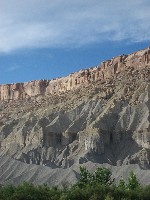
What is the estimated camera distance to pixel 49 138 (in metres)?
94.7

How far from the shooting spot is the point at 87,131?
298ft

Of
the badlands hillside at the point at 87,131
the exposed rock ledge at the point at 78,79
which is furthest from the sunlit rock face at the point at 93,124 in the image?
the exposed rock ledge at the point at 78,79

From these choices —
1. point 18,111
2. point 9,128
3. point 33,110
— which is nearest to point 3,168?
point 9,128

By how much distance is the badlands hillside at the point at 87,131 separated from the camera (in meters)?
79.3

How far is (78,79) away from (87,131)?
41907 mm

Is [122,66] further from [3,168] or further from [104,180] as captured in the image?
[104,180]

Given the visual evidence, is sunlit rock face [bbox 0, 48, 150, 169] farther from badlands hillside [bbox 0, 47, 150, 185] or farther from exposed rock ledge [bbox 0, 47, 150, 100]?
exposed rock ledge [bbox 0, 47, 150, 100]

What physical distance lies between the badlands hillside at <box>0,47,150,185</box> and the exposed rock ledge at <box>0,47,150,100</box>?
31cm

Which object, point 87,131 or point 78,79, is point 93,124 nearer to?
point 87,131

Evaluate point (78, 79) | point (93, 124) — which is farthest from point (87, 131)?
point (78, 79)

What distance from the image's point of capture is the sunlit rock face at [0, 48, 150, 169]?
8612 cm

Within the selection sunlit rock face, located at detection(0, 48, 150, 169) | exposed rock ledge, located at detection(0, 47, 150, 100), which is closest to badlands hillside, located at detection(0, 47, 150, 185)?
sunlit rock face, located at detection(0, 48, 150, 169)

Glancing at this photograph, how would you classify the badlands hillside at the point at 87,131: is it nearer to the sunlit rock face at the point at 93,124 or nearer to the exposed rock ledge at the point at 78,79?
the sunlit rock face at the point at 93,124

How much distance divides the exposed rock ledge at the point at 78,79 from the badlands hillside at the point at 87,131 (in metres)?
0.31
